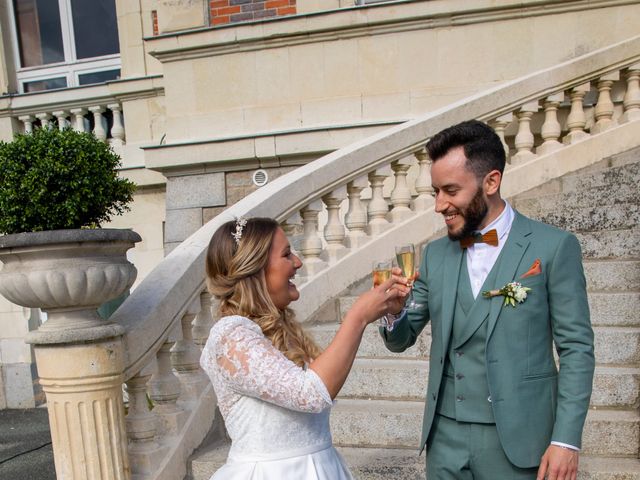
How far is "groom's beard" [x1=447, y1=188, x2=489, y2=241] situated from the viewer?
178cm

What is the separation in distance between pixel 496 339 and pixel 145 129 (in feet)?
21.3

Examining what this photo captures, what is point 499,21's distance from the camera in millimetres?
5633

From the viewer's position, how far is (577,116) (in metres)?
5.04

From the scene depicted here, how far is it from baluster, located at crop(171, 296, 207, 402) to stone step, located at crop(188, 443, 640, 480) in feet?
1.25

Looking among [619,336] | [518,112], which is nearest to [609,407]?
[619,336]

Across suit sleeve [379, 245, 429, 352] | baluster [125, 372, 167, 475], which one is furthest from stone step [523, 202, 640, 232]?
baluster [125, 372, 167, 475]

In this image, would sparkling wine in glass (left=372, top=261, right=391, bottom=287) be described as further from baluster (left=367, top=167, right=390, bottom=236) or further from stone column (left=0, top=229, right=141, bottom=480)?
baluster (left=367, top=167, right=390, bottom=236)

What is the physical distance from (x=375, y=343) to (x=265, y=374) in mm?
2265

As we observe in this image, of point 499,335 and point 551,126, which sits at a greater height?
point 551,126

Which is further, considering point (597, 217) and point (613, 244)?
point (597, 217)

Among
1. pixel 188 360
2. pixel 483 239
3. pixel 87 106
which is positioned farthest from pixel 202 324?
pixel 87 106

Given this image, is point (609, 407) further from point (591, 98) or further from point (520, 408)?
point (591, 98)

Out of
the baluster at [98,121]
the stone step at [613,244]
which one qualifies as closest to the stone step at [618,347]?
the stone step at [613,244]

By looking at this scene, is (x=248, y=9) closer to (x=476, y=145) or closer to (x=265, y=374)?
(x=476, y=145)
